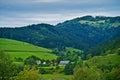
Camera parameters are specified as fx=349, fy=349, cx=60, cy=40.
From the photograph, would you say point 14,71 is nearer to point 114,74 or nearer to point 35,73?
point 35,73

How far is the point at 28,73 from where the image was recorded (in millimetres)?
72562

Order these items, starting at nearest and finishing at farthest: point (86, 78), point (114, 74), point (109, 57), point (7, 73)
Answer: point (7, 73)
point (86, 78)
point (114, 74)
point (109, 57)

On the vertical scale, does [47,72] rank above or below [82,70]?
below

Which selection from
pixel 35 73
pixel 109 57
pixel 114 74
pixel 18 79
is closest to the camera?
pixel 18 79

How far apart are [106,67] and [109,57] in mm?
24521

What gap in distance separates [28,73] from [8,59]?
25.1ft

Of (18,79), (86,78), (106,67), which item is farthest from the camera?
(106,67)

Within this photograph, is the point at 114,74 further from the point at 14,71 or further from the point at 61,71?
the point at 61,71

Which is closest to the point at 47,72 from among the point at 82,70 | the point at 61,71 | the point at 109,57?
the point at 61,71

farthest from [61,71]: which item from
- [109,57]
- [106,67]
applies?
[106,67]

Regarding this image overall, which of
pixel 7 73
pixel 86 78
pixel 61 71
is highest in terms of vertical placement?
pixel 7 73

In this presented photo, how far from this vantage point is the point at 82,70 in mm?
92938

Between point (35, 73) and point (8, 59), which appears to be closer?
point (8, 59)

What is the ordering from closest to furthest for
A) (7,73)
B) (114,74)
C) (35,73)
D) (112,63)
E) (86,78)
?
(7,73), (35,73), (86,78), (114,74), (112,63)
